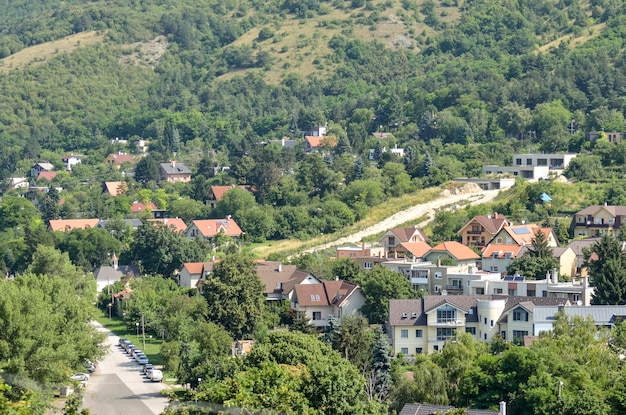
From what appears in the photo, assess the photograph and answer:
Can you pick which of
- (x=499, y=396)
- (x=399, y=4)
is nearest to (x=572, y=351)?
(x=499, y=396)

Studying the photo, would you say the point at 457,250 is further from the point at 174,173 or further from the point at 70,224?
the point at 174,173

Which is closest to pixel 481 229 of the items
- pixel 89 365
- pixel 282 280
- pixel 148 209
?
pixel 282 280

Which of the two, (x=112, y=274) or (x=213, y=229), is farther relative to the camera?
(x=213, y=229)

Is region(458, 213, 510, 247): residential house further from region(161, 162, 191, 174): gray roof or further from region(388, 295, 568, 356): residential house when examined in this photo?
region(161, 162, 191, 174): gray roof

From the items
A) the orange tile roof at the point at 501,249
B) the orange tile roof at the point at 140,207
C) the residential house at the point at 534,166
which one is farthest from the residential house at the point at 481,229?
the orange tile roof at the point at 140,207

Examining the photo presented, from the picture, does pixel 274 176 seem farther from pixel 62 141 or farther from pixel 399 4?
pixel 399 4

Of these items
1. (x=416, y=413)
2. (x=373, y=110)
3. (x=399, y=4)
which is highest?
(x=399, y=4)
